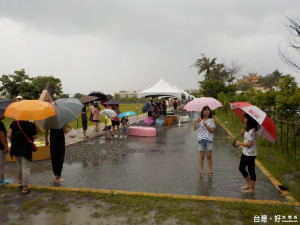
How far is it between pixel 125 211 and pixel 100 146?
19.4 feet

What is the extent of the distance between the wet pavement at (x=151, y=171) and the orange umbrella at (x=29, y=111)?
1.77 m

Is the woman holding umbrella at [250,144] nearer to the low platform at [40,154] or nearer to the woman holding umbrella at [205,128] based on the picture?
the woman holding umbrella at [205,128]

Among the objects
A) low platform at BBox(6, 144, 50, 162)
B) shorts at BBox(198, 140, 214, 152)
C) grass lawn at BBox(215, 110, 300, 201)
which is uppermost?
shorts at BBox(198, 140, 214, 152)

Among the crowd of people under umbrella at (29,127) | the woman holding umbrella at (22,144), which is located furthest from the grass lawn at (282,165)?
the woman holding umbrella at (22,144)

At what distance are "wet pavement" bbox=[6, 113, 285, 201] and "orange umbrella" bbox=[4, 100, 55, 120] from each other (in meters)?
1.77

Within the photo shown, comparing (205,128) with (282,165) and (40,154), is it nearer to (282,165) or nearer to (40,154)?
(282,165)

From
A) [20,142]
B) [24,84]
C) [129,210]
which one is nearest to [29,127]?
[20,142]

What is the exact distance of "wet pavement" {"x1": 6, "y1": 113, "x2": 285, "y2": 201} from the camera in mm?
5137

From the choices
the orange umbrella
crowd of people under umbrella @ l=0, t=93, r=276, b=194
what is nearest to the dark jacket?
crowd of people under umbrella @ l=0, t=93, r=276, b=194

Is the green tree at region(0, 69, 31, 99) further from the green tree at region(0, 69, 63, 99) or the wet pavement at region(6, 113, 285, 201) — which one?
the wet pavement at region(6, 113, 285, 201)

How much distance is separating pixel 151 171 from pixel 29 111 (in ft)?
10.7

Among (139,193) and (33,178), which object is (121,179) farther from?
(33,178)

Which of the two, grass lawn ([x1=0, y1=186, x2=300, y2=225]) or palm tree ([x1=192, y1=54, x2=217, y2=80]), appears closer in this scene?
grass lawn ([x1=0, y1=186, x2=300, y2=225])

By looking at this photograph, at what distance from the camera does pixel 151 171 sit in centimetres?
640
